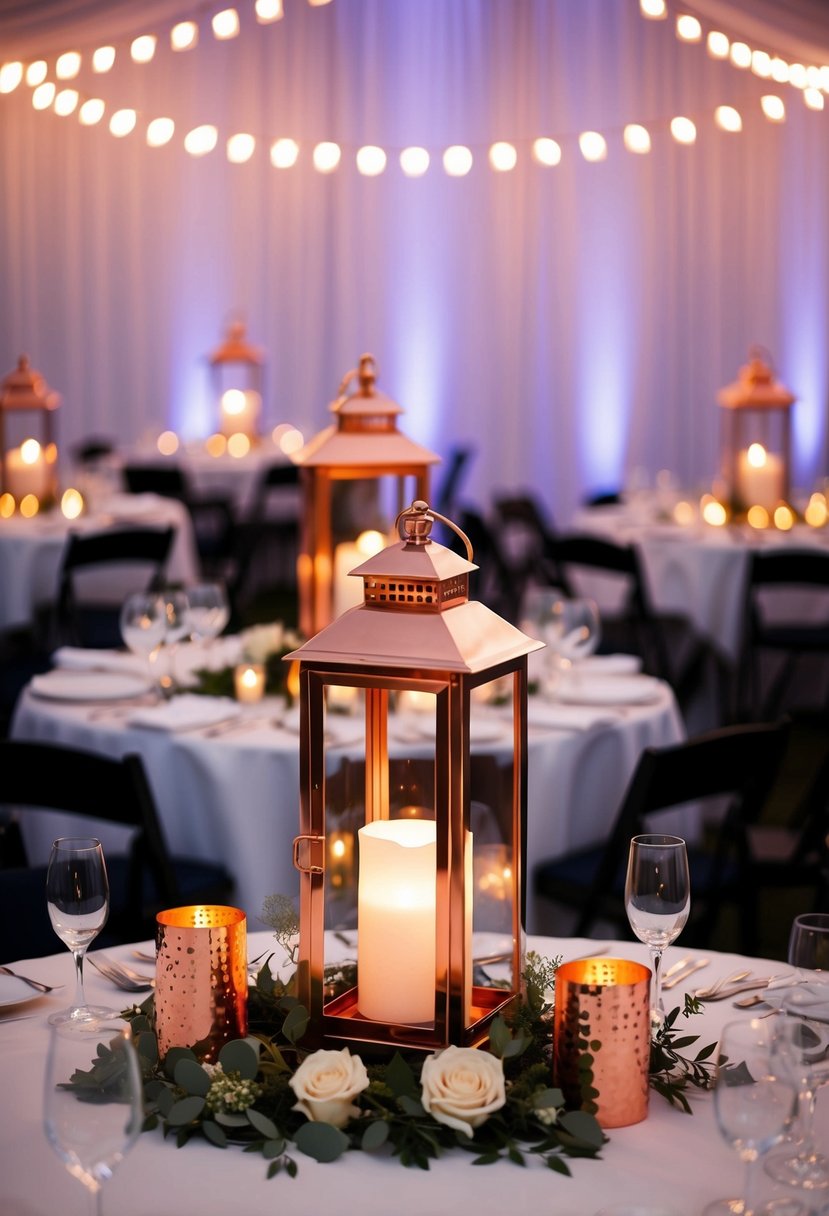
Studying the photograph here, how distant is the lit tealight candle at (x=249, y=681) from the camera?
10.8 feet

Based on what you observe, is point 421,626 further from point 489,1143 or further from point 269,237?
point 269,237

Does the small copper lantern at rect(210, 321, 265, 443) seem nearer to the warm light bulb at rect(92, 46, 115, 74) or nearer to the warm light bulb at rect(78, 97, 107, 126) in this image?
the warm light bulb at rect(78, 97, 107, 126)

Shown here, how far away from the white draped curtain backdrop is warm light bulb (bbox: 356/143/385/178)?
5996 millimetres

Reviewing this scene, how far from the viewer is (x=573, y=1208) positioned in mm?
1250

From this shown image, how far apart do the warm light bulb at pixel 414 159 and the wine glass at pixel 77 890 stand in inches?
64.2

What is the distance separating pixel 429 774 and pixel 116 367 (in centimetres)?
940

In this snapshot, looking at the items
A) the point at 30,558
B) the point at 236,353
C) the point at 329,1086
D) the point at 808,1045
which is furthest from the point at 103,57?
the point at 236,353

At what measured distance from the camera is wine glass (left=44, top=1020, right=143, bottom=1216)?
1091 millimetres

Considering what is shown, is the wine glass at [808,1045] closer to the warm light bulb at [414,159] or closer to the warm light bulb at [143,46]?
the warm light bulb at [143,46]

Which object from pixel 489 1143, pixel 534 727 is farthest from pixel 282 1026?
pixel 534 727

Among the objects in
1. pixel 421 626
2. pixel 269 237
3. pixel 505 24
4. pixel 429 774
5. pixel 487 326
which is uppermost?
pixel 505 24

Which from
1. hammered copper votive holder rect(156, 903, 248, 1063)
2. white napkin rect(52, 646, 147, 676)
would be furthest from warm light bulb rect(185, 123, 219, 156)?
hammered copper votive holder rect(156, 903, 248, 1063)

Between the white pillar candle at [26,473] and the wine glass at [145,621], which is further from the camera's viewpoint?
the white pillar candle at [26,473]

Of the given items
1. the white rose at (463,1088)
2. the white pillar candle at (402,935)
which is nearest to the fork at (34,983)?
the white pillar candle at (402,935)
